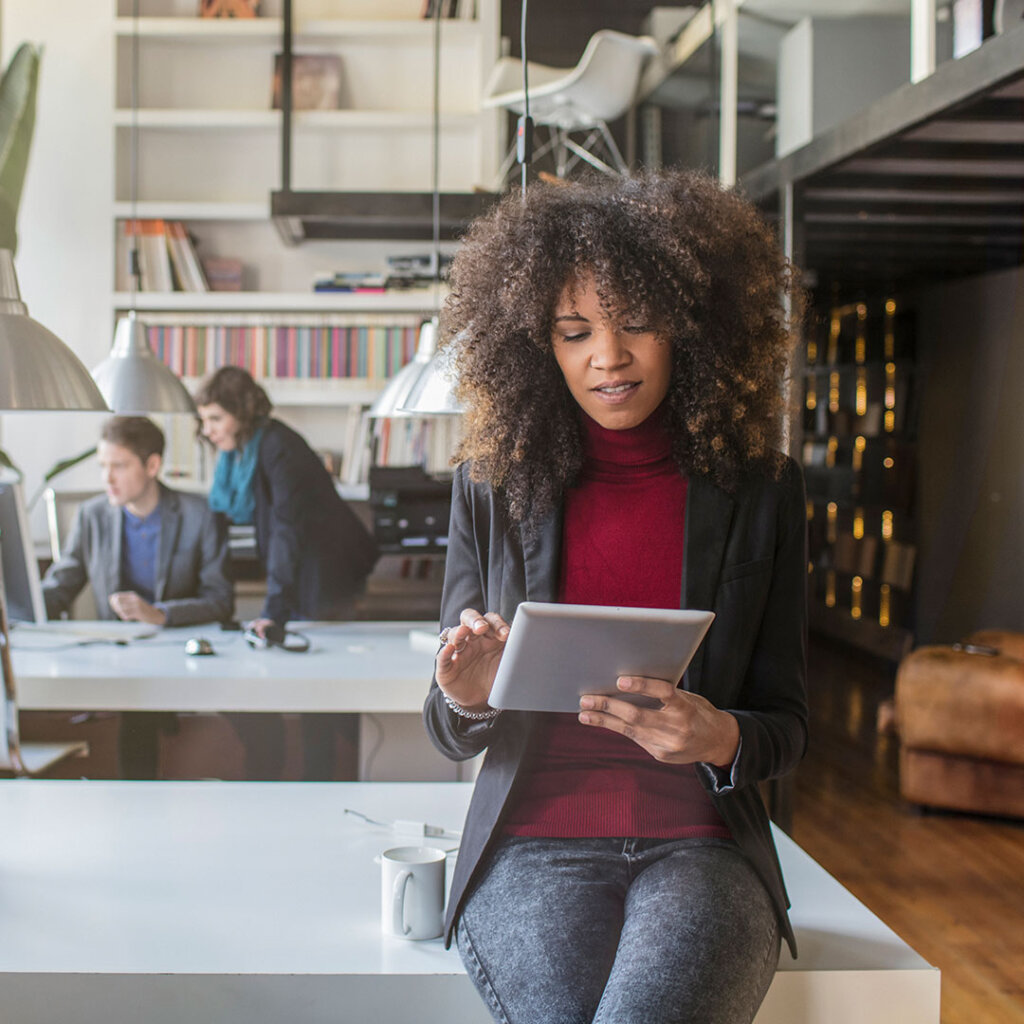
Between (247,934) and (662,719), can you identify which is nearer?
(662,719)

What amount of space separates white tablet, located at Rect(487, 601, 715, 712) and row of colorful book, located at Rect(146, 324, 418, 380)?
3.96 m

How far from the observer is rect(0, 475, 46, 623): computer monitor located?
9.05 ft

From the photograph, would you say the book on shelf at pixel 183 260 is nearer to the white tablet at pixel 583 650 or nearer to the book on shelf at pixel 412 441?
the book on shelf at pixel 412 441

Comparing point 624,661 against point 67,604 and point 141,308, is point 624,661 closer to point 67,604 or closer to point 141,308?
point 67,604

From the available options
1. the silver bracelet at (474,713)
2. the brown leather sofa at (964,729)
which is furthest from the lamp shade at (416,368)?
the brown leather sofa at (964,729)

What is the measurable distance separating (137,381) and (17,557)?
0.64m

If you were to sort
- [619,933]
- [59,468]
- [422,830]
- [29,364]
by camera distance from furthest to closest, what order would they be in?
[59,468], [29,364], [422,830], [619,933]

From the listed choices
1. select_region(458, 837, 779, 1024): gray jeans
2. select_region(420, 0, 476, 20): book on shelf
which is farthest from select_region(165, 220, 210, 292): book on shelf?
select_region(458, 837, 779, 1024): gray jeans

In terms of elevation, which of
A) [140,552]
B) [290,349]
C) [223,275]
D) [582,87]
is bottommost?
[140,552]

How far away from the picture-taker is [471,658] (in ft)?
4.37

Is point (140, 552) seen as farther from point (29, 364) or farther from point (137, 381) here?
point (29, 364)

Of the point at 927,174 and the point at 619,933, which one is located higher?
the point at 927,174

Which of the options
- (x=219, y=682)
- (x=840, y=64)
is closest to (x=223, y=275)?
(x=840, y=64)

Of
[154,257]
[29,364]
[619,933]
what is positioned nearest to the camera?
[619,933]
